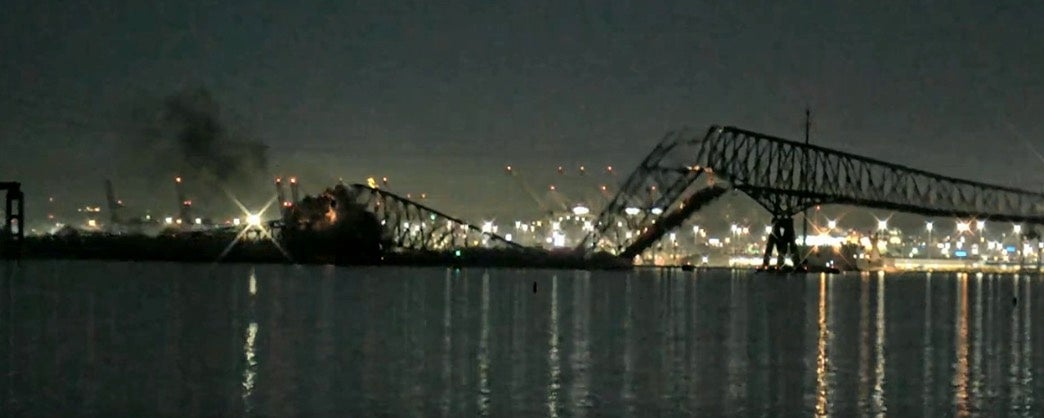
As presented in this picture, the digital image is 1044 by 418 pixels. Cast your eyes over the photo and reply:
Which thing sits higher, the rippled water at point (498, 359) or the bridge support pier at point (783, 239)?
the bridge support pier at point (783, 239)

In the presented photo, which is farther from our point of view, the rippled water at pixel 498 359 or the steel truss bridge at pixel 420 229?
the steel truss bridge at pixel 420 229

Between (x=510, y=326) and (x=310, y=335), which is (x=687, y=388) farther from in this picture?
(x=510, y=326)

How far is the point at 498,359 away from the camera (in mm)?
32312

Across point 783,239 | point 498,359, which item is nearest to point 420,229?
point 783,239

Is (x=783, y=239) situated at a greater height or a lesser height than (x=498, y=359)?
greater

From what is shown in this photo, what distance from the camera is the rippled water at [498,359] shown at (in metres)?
24.3

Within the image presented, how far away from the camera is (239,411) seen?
22.9 meters

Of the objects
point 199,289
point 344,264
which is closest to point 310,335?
point 199,289

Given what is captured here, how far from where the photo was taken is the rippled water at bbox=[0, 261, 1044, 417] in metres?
24.3

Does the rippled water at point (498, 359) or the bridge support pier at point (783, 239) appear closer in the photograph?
the rippled water at point (498, 359)

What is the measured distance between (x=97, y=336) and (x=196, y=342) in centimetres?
338

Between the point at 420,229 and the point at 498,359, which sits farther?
the point at 420,229

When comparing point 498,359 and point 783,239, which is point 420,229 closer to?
point 783,239

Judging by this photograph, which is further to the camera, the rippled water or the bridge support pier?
the bridge support pier
